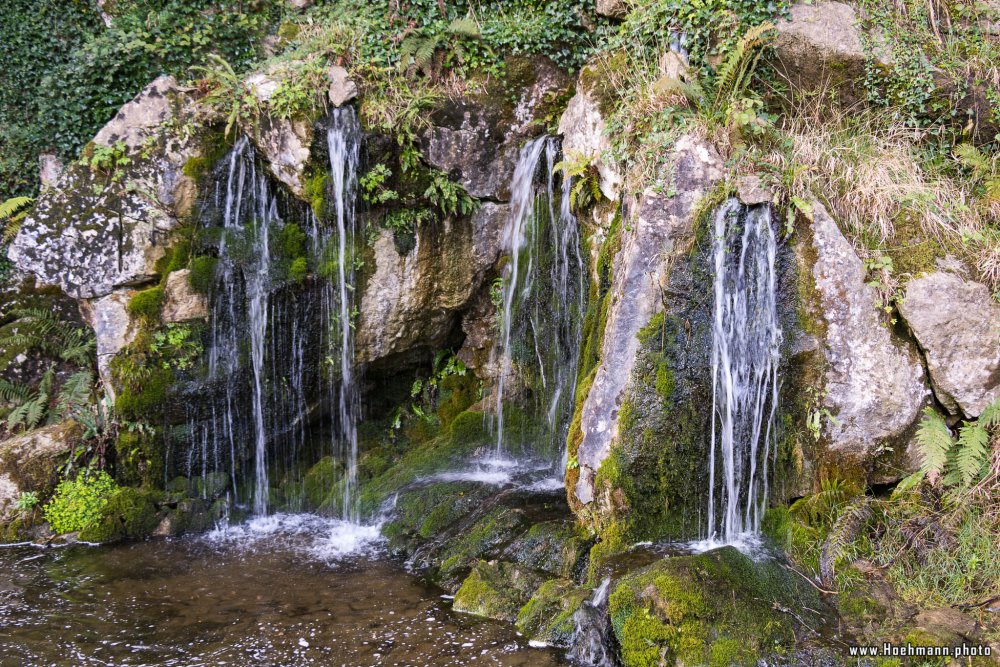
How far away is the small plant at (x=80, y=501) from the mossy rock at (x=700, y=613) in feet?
20.0

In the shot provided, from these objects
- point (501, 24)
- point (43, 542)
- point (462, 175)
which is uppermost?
point (501, 24)

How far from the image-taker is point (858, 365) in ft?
18.9

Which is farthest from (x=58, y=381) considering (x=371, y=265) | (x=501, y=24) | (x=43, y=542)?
(x=501, y=24)

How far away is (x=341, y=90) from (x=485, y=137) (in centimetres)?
180

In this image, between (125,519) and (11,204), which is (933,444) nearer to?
(125,519)

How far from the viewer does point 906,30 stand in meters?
7.24

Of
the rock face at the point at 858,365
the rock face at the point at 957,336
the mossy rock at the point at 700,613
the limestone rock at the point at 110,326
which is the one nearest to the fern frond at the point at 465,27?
the rock face at the point at 858,365

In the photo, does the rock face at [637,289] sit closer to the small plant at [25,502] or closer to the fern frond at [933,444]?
the fern frond at [933,444]

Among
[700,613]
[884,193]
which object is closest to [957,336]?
[884,193]

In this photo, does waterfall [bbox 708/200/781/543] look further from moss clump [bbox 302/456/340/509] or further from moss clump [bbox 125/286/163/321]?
moss clump [bbox 125/286/163/321]

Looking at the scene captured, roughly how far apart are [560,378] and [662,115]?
3.22 m

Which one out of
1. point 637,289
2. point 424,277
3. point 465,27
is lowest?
point 637,289

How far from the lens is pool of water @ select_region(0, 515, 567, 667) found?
5.10 metres

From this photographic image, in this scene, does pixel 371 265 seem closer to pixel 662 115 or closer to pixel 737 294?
pixel 662 115
